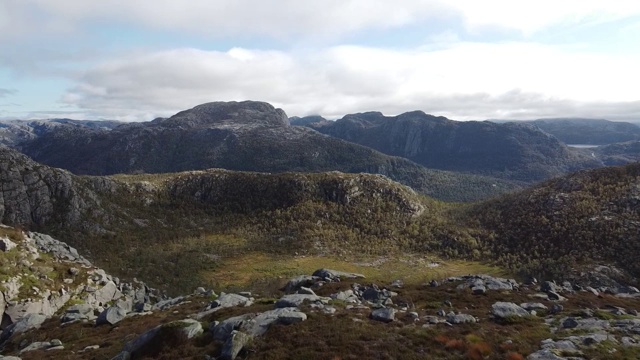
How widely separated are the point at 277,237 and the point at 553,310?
416ft

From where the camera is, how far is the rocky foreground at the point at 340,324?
2977 cm

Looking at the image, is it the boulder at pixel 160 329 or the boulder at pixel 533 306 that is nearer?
the boulder at pixel 160 329

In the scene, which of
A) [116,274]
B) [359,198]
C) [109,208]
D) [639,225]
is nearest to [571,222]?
[639,225]

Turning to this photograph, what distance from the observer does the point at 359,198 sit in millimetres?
188750

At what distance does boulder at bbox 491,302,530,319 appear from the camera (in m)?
38.4

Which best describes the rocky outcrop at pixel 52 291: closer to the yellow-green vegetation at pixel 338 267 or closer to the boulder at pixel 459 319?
the boulder at pixel 459 319

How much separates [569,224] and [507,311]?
11042 centimetres

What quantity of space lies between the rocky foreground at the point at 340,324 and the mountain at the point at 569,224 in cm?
6062

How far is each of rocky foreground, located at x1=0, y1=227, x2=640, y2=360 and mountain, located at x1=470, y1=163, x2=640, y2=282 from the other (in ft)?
199

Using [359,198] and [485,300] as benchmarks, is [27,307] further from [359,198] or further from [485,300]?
[359,198]

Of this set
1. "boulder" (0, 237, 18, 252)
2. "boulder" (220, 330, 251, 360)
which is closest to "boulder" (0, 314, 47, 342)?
"boulder" (0, 237, 18, 252)

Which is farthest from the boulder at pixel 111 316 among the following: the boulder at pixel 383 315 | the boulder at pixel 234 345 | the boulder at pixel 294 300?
the boulder at pixel 383 315

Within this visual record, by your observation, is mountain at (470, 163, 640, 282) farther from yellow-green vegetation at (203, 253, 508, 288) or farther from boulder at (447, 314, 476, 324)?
boulder at (447, 314, 476, 324)

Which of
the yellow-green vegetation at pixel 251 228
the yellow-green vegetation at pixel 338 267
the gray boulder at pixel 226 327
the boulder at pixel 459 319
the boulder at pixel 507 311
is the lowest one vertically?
the yellow-green vegetation at pixel 338 267
